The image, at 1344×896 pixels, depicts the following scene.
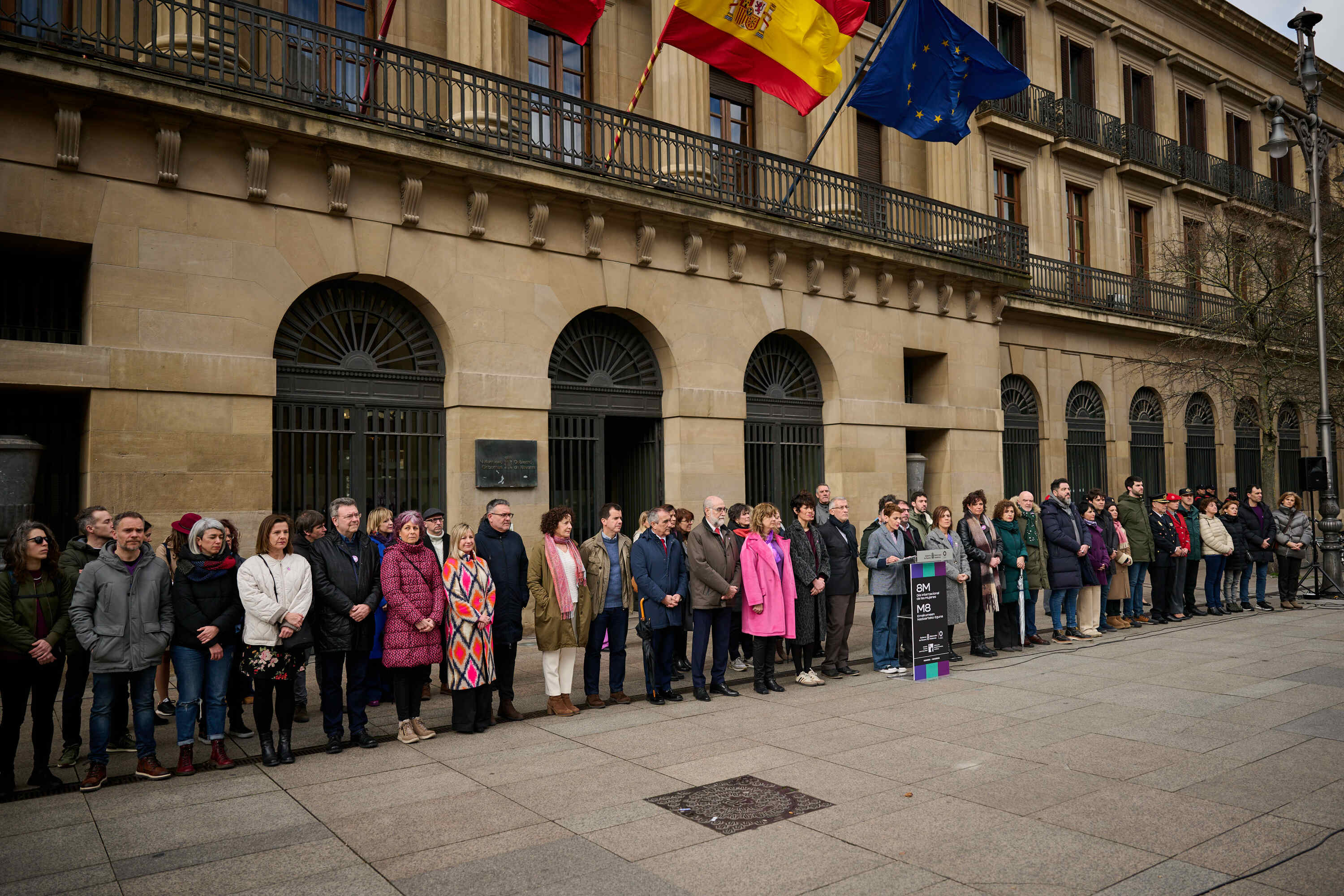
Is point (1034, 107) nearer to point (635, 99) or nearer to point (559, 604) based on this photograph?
point (635, 99)

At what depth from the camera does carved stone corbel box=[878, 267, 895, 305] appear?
17516mm

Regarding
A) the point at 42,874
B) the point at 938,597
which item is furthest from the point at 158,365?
the point at 938,597

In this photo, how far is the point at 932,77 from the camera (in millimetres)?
15047

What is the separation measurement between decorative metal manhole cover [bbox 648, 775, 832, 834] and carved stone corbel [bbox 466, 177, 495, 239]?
29.1ft

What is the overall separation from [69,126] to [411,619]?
22.5 feet

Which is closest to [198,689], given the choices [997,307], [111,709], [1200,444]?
[111,709]

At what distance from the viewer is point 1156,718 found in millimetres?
7496

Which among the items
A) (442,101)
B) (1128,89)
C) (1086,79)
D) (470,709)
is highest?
(1128,89)

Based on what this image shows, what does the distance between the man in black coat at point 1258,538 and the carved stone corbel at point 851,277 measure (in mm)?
7302

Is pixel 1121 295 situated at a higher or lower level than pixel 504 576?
higher

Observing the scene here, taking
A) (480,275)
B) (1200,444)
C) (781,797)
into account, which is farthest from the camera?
(1200,444)

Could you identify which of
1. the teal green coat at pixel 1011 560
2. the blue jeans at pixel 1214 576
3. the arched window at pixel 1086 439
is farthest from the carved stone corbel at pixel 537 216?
the arched window at pixel 1086 439

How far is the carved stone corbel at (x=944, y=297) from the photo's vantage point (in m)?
18.6

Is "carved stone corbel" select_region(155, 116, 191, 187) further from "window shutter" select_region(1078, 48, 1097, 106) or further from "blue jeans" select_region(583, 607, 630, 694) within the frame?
"window shutter" select_region(1078, 48, 1097, 106)
